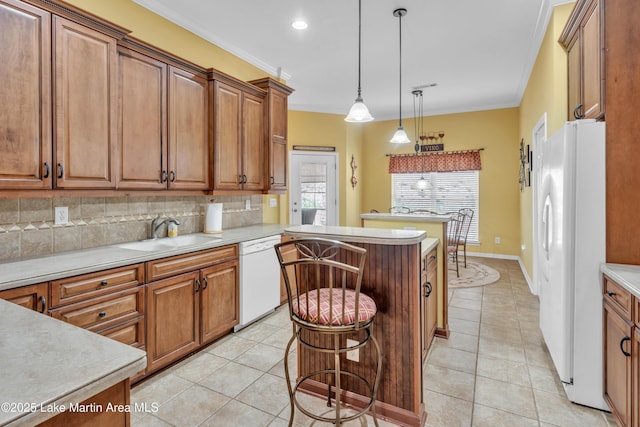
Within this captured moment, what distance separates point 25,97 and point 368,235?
205 centimetres

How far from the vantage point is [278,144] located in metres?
3.93

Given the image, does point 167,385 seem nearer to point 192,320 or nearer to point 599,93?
point 192,320

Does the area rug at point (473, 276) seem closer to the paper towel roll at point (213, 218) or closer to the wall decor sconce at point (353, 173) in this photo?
the wall decor sconce at point (353, 173)

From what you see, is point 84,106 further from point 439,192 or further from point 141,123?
point 439,192

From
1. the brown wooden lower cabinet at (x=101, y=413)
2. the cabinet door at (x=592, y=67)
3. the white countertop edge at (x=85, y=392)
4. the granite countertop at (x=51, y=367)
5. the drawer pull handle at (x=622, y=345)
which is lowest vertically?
the drawer pull handle at (x=622, y=345)

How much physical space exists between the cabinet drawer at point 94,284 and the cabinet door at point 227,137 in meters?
1.25

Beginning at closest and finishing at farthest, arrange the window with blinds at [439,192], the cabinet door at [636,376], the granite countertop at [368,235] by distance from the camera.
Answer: the cabinet door at [636,376] < the granite countertop at [368,235] < the window with blinds at [439,192]

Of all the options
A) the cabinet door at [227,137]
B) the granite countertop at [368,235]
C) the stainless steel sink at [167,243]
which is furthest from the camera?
the cabinet door at [227,137]

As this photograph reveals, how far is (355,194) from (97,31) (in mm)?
5457

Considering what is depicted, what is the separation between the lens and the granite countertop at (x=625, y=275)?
1.54 m

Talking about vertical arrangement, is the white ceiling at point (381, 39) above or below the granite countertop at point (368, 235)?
above

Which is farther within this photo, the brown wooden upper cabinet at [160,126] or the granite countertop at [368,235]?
the brown wooden upper cabinet at [160,126]

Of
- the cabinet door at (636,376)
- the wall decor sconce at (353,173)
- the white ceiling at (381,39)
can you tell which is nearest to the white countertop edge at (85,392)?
the cabinet door at (636,376)

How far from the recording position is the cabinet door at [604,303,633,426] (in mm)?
1592
